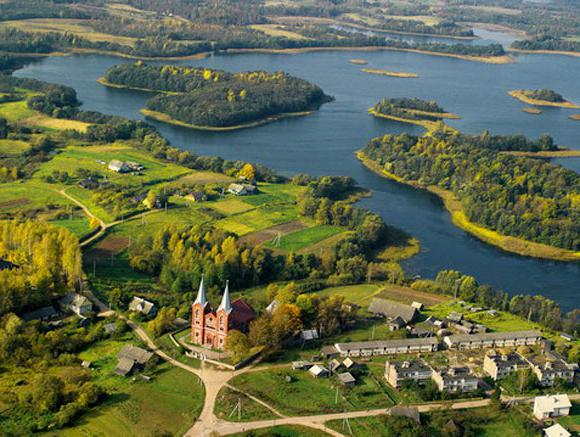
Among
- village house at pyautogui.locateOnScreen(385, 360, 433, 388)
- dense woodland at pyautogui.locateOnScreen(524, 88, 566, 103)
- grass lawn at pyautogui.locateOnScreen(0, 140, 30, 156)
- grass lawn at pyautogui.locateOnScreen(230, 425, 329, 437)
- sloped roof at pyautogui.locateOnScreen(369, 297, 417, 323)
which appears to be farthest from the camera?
dense woodland at pyautogui.locateOnScreen(524, 88, 566, 103)

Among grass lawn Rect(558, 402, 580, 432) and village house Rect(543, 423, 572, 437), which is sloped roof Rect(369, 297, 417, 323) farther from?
village house Rect(543, 423, 572, 437)

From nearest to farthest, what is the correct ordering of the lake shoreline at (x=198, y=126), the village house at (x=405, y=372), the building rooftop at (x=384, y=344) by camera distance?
the village house at (x=405, y=372) < the building rooftop at (x=384, y=344) < the lake shoreline at (x=198, y=126)

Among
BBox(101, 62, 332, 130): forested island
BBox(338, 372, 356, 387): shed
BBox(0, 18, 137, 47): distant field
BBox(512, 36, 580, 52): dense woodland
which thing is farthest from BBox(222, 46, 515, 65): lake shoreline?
BBox(338, 372, 356, 387): shed

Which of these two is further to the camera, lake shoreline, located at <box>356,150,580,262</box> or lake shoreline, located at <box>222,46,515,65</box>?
lake shoreline, located at <box>222,46,515,65</box>

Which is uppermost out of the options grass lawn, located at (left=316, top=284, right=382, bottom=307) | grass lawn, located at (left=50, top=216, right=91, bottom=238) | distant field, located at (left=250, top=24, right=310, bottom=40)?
distant field, located at (left=250, top=24, right=310, bottom=40)

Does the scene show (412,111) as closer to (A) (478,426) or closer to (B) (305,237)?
(B) (305,237)

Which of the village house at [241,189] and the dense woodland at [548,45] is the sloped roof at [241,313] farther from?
the dense woodland at [548,45]

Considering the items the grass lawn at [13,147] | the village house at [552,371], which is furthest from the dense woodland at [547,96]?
the village house at [552,371]
